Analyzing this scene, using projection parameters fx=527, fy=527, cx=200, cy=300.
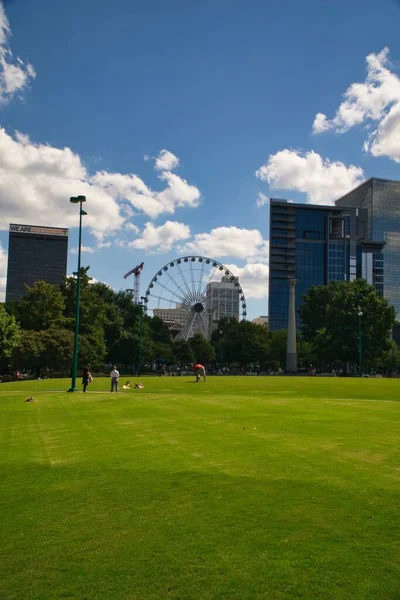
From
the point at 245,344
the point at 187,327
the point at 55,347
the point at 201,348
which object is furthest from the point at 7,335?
the point at 201,348

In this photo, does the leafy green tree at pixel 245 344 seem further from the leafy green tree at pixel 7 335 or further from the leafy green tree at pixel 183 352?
the leafy green tree at pixel 7 335

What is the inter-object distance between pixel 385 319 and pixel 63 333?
162 ft

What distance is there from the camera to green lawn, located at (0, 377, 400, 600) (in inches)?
226

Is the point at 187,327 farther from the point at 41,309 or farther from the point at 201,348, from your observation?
the point at 41,309

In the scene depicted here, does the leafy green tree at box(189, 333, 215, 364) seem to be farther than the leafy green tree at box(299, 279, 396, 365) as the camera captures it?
Yes

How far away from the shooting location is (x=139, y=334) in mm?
92375

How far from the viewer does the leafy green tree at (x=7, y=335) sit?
54000mm

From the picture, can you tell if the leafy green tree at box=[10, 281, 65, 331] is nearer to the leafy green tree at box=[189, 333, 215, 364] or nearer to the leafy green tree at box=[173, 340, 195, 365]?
the leafy green tree at box=[173, 340, 195, 365]

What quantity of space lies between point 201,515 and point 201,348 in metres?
112

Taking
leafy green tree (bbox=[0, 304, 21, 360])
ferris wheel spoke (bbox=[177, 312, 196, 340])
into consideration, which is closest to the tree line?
leafy green tree (bbox=[0, 304, 21, 360])

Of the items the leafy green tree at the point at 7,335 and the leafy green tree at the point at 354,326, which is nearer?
the leafy green tree at the point at 7,335

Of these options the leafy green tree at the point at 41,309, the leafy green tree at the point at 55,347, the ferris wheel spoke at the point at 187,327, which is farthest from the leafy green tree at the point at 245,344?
the leafy green tree at the point at 55,347

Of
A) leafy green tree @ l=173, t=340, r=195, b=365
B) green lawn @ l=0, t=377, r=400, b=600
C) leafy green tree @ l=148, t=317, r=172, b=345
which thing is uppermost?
leafy green tree @ l=148, t=317, r=172, b=345

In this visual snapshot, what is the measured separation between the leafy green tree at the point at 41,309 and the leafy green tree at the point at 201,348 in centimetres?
5241
